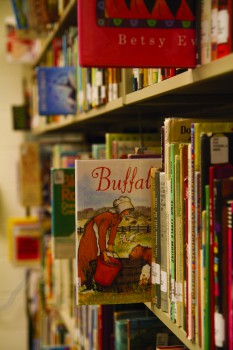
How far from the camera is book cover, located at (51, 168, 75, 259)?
2014mm

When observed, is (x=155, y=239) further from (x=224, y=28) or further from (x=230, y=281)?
(x=224, y=28)

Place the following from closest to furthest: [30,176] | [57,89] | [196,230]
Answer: [196,230] → [57,89] → [30,176]

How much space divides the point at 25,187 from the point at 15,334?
1.27 meters

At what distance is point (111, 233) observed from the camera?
138cm

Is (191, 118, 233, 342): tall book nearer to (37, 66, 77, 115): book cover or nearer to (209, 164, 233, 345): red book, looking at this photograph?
(209, 164, 233, 345): red book

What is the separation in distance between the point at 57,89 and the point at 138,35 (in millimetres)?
1529

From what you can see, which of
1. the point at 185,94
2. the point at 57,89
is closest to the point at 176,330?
the point at 185,94

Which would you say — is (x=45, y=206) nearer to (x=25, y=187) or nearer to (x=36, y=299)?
Answer: (x=25, y=187)

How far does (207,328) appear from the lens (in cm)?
104

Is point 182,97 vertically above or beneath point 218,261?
above

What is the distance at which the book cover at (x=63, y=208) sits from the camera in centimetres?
201

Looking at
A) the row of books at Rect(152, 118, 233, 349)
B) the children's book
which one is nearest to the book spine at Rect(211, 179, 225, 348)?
the row of books at Rect(152, 118, 233, 349)

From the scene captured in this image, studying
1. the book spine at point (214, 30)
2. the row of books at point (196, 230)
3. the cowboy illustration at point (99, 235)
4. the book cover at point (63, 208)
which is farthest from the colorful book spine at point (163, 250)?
the book cover at point (63, 208)

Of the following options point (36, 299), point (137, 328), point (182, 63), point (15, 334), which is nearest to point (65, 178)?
point (137, 328)
